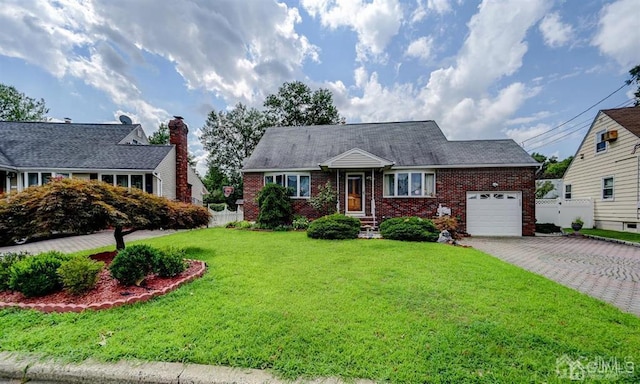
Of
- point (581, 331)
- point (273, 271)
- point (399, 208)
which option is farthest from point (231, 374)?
point (399, 208)

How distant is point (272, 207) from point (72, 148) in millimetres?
13655

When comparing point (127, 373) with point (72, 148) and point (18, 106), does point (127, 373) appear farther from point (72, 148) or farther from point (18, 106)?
point (18, 106)

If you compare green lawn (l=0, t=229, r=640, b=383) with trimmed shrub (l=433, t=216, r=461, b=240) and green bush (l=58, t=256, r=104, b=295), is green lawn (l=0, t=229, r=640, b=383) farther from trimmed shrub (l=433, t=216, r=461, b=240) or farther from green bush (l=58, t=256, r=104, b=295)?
trimmed shrub (l=433, t=216, r=461, b=240)

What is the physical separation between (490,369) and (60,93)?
74.0ft

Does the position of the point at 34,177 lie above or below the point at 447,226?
above

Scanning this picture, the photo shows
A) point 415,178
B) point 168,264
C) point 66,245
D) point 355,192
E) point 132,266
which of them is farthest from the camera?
point 355,192

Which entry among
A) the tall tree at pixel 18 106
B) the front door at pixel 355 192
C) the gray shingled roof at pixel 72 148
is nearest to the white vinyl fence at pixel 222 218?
the gray shingled roof at pixel 72 148

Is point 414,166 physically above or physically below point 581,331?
above

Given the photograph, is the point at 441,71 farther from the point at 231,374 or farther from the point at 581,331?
the point at 231,374

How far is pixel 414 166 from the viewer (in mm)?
12820

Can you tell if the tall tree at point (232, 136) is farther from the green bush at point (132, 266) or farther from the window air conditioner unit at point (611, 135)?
the window air conditioner unit at point (611, 135)

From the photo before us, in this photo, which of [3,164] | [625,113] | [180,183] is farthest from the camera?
[180,183]

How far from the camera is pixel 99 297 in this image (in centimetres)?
391

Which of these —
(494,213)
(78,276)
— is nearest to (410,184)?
(494,213)
